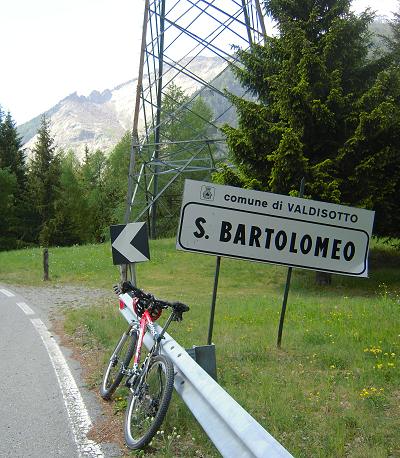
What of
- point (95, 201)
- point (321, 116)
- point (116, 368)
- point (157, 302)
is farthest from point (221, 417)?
point (95, 201)

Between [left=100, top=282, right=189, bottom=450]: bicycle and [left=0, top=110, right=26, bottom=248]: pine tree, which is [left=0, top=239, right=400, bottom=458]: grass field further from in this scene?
[left=0, top=110, right=26, bottom=248]: pine tree

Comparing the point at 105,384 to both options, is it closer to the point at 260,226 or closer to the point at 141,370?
the point at 141,370

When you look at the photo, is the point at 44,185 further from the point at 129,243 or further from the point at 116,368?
the point at 116,368

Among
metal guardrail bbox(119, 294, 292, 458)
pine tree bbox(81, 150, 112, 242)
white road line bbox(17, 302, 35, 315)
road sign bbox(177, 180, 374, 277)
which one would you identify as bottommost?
white road line bbox(17, 302, 35, 315)

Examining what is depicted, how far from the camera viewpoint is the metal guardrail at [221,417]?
2764 mm

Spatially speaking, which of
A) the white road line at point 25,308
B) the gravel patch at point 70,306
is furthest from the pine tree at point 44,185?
the white road line at point 25,308

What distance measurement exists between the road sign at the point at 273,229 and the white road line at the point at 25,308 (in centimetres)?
688

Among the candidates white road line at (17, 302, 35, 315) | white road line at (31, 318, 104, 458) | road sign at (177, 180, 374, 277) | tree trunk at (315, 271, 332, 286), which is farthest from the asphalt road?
tree trunk at (315, 271, 332, 286)

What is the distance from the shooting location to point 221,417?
3.29 meters

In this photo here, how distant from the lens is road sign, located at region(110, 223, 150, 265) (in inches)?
357

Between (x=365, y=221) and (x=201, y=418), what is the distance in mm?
3880

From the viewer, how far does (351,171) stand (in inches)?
542

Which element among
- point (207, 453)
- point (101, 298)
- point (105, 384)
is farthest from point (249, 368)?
point (101, 298)

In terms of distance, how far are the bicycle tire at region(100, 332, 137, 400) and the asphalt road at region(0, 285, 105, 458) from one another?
273 millimetres
